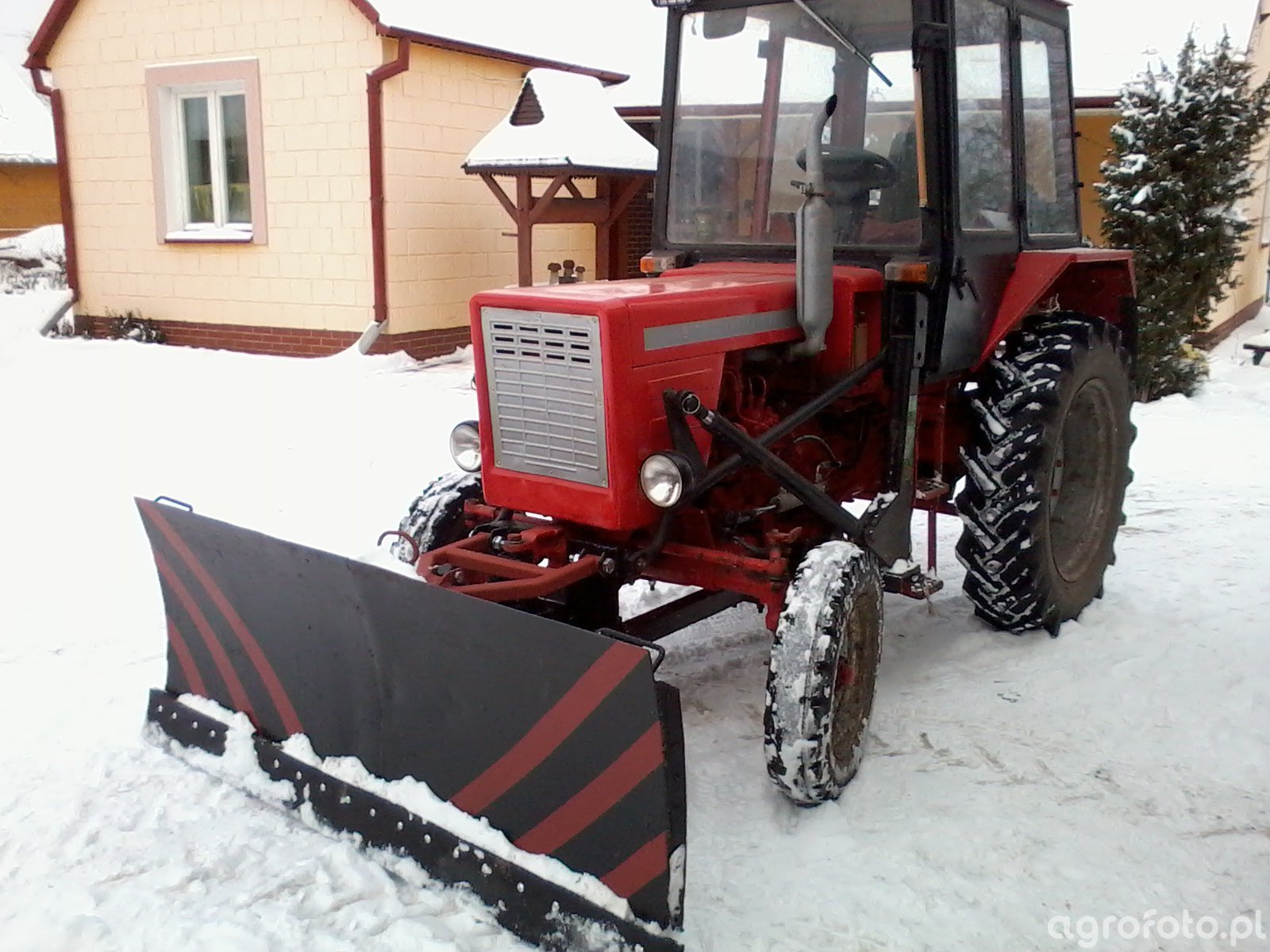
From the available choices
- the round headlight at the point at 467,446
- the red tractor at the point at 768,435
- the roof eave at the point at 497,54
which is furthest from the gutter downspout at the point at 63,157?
the round headlight at the point at 467,446

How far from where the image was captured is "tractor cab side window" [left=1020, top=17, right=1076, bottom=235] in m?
4.17

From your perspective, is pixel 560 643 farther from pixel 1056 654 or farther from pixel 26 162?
pixel 26 162

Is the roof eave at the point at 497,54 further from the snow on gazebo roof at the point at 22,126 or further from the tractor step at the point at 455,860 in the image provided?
the snow on gazebo roof at the point at 22,126

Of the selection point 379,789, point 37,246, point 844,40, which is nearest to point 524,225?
point 844,40

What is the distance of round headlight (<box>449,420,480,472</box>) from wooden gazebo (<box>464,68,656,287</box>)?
21.4 ft

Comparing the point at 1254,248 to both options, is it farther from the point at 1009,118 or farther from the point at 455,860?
the point at 455,860

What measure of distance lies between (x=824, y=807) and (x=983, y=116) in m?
2.35

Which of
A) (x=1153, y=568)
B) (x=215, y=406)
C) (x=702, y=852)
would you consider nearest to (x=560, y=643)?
(x=702, y=852)

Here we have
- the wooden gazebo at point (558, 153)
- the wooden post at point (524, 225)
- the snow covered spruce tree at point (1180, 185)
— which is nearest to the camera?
the snow covered spruce tree at point (1180, 185)

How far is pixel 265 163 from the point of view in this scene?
10438mm

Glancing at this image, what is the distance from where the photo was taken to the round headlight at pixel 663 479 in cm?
300

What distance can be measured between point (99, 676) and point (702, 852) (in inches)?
85.3

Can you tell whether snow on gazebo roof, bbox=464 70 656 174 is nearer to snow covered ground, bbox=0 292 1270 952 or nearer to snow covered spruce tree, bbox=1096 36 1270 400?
snow covered spruce tree, bbox=1096 36 1270 400

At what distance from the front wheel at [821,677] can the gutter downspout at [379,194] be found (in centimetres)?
766
